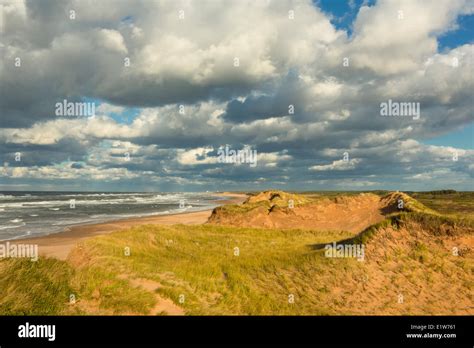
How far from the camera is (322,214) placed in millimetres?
39250

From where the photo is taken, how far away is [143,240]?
23.7 metres

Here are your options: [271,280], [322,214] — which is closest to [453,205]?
[322,214]

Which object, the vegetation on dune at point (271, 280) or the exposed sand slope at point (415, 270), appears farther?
the exposed sand slope at point (415, 270)

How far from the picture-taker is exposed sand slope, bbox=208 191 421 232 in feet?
121

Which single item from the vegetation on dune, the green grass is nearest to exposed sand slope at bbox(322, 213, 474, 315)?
the vegetation on dune

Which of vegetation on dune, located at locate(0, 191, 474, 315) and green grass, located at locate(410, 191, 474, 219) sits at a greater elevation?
vegetation on dune, located at locate(0, 191, 474, 315)

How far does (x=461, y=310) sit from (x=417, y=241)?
12.0 ft

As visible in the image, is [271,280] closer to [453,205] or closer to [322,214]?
[322,214]

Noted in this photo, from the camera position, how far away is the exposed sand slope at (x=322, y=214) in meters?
36.9

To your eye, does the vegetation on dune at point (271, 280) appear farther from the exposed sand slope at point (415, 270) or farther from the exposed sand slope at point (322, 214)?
the exposed sand slope at point (322, 214)

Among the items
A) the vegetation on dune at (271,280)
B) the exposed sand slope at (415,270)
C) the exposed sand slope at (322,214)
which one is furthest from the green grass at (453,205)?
the vegetation on dune at (271,280)

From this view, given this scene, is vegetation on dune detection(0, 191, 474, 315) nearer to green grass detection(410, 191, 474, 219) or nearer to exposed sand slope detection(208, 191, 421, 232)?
green grass detection(410, 191, 474, 219)
